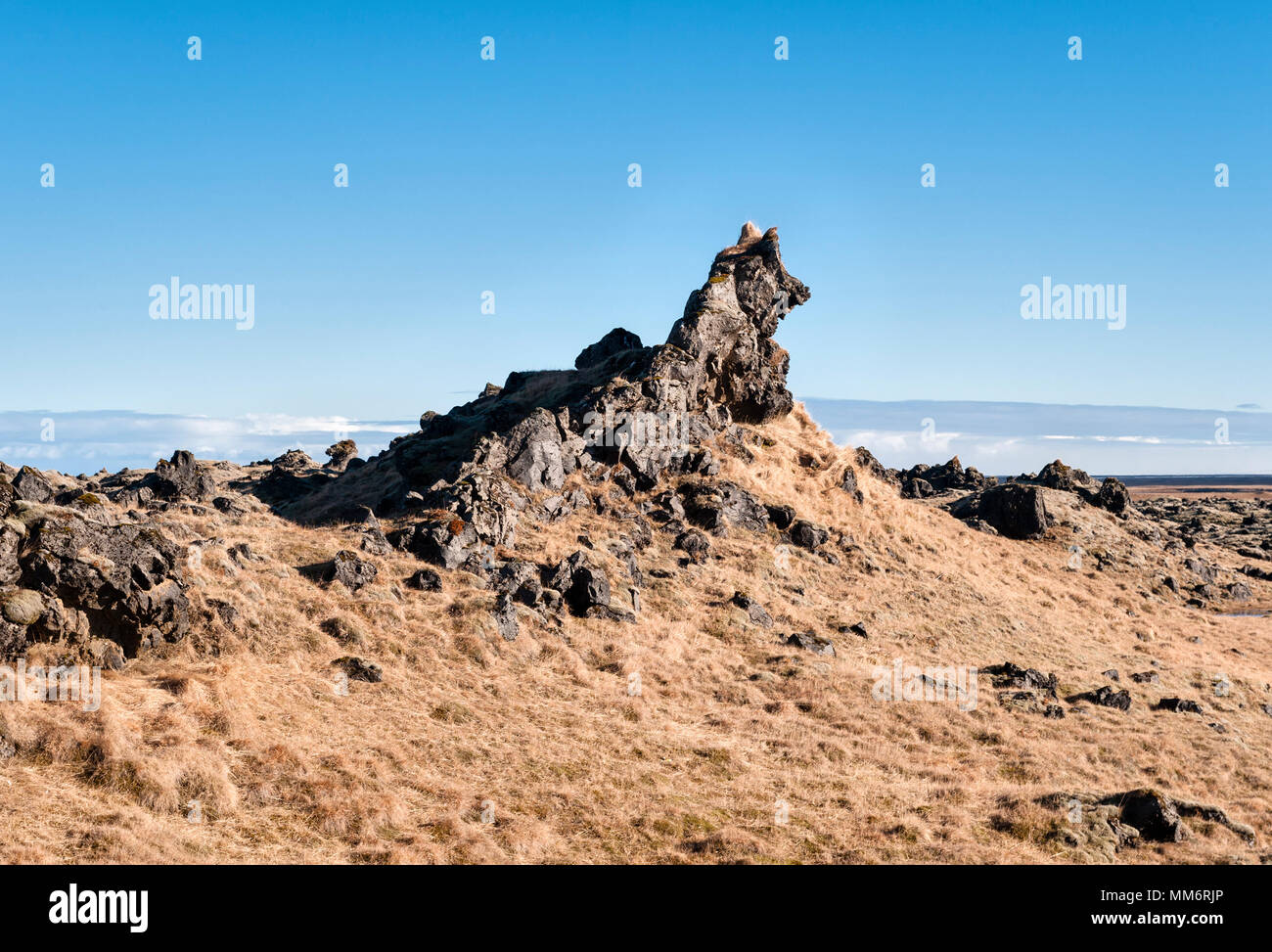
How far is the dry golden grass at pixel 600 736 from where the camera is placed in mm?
21094

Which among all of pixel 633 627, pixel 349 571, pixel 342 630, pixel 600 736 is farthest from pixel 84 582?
pixel 633 627

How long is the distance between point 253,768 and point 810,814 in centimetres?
1613

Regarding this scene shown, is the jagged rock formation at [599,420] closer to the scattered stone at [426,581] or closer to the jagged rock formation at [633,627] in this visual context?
the jagged rock formation at [633,627]

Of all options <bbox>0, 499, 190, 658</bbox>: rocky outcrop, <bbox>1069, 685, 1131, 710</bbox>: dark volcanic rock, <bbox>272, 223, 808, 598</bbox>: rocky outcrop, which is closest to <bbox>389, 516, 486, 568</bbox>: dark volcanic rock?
<bbox>272, 223, 808, 598</bbox>: rocky outcrop

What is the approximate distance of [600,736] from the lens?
30.1 m

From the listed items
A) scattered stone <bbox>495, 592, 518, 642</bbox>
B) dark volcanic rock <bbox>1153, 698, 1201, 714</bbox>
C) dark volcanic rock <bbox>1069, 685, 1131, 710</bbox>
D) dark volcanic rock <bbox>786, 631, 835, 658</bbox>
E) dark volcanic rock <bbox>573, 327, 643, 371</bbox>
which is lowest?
dark volcanic rock <bbox>1153, 698, 1201, 714</bbox>

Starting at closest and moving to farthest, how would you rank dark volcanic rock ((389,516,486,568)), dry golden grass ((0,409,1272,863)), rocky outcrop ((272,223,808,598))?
1. dry golden grass ((0,409,1272,863))
2. dark volcanic rock ((389,516,486,568))
3. rocky outcrop ((272,223,808,598))

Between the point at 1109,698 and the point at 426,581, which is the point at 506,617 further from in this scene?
the point at 1109,698

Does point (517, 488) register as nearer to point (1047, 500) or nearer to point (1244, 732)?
point (1244, 732)

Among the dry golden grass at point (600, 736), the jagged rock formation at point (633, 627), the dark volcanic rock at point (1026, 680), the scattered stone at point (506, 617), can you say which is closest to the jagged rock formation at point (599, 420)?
the jagged rock formation at point (633, 627)

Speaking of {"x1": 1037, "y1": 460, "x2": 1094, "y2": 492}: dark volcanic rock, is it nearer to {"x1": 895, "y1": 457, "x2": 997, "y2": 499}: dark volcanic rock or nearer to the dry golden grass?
{"x1": 895, "y1": 457, "x2": 997, "y2": 499}: dark volcanic rock

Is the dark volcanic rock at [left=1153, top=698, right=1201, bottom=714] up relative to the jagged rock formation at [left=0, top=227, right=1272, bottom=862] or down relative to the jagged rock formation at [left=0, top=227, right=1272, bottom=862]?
down

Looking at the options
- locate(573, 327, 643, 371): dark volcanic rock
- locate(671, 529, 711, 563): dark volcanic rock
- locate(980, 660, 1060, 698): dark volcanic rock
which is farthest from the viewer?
locate(573, 327, 643, 371): dark volcanic rock

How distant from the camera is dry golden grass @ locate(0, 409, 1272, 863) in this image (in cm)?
2109
